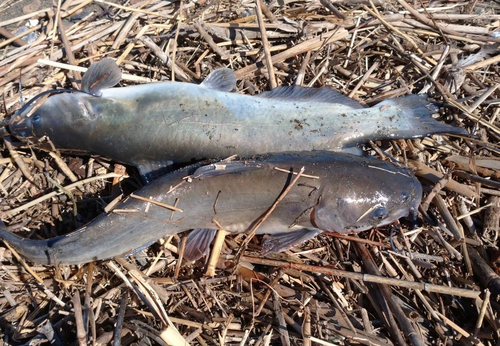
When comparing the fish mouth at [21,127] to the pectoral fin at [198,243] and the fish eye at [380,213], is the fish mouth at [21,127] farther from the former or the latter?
the fish eye at [380,213]

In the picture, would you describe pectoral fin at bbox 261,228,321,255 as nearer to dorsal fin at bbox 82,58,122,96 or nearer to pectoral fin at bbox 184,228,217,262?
pectoral fin at bbox 184,228,217,262

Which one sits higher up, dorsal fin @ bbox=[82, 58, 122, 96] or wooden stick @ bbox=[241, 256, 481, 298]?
dorsal fin @ bbox=[82, 58, 122, 96]

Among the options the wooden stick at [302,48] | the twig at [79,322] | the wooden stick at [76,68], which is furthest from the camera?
the wooden stick at [302,48]

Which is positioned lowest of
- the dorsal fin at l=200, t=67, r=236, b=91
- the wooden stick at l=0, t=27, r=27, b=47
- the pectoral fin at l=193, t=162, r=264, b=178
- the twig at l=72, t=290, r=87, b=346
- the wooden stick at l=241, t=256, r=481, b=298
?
the wooden stick at l=241, t=256, r=481, b=298

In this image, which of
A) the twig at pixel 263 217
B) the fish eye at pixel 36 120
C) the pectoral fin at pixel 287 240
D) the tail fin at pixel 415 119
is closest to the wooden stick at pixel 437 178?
the tail fin at pixel 415 119

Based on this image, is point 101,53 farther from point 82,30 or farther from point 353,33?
point 353,33

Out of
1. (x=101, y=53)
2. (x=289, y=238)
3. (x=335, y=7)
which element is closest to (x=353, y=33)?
(x=335, y=7)

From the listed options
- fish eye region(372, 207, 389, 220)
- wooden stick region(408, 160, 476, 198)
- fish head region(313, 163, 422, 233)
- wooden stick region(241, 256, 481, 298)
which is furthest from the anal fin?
wooden stick region(408, 160, 476, 198)
